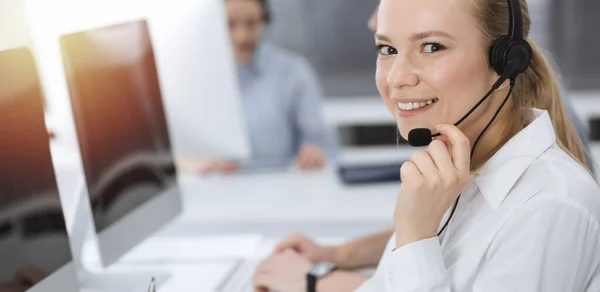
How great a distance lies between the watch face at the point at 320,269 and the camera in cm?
142

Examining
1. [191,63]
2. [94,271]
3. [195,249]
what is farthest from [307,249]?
[191,63]

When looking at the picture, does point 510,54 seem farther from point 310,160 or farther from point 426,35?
point 310,160

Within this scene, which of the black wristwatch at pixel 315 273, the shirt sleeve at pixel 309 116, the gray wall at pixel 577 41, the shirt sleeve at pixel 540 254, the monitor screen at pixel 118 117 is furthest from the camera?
the gray wall at pixel 577 41

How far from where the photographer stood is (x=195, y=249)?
1.67 m

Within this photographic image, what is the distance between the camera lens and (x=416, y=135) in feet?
3.69

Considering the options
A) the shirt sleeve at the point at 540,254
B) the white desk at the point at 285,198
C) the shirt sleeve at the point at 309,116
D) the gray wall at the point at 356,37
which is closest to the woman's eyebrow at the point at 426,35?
the shirt sleeve at the point at 540,254

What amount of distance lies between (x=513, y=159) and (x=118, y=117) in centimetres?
73

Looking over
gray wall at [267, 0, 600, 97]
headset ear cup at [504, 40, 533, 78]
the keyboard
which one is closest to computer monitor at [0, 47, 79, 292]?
headset ear cup at [504, 40, 533, 78]

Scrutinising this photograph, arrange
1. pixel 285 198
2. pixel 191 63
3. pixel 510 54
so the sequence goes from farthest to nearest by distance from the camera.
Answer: pixel 285 198 → pixel 191 63 → pixel 510 54

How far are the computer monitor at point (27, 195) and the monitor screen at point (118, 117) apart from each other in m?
0.15

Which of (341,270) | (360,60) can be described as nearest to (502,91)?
(341,270)

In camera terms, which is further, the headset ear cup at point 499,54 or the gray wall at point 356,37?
the gray wall at point 356,37

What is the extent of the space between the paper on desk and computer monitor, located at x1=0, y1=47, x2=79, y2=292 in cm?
44

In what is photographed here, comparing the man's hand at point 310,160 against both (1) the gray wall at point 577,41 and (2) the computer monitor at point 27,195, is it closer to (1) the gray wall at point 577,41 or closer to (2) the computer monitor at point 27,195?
(2) the computer monitor at point 27,195
